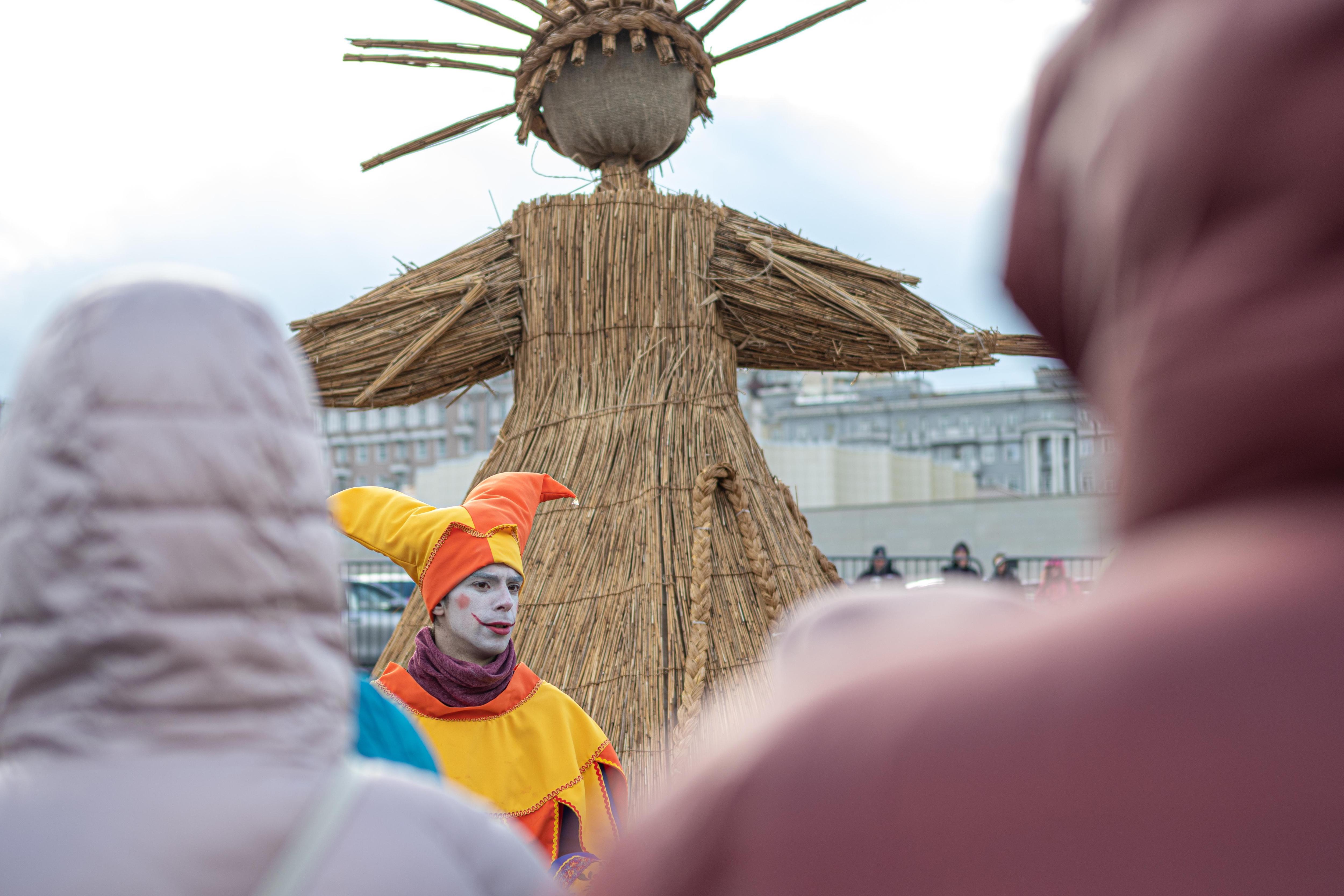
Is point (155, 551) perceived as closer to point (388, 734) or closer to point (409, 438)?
point (388, 734)

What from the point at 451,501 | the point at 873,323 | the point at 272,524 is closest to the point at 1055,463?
the point at 451,501

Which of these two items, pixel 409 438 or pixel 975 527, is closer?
pixel 975 527

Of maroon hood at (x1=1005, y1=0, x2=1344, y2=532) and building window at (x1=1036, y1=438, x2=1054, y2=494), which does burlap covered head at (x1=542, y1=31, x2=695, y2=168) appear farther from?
building window at (x1=1036, y1=438, x2=1054, y2=494)

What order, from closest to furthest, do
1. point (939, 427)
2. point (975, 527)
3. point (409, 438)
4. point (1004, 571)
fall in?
point (1004, 571) → point (975, 527) → point (939, 427) → point (409, 438)

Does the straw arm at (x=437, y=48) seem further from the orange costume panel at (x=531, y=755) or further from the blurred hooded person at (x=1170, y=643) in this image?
the blurred hooded person at (x=1170, y=643)

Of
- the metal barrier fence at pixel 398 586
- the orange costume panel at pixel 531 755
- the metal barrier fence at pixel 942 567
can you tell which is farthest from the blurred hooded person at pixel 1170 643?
the metal barrier fence at pixel 942 567

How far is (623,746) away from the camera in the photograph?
4.26 metres

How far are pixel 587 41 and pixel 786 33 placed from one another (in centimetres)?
84

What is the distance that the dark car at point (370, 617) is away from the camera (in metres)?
12.8

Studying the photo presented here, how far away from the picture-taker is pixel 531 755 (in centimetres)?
330

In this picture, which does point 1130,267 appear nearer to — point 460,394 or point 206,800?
point 206,800

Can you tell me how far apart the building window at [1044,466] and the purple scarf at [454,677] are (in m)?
34.0

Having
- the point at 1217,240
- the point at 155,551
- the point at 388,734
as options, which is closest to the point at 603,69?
the point at 388,734

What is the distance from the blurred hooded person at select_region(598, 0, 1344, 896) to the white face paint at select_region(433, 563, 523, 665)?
303 centimetres
